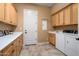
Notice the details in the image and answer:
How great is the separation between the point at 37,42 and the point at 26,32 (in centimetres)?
90

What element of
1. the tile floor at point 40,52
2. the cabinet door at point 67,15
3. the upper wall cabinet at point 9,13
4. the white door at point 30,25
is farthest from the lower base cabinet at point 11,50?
the white door at point 30,25

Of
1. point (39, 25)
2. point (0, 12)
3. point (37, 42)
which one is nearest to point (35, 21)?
point (39, 25)

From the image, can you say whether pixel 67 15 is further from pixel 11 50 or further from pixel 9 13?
pixel 11 50

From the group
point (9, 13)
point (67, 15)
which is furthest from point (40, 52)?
point (9, 13)

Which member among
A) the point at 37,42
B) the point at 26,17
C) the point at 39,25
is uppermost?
the point at 26,17

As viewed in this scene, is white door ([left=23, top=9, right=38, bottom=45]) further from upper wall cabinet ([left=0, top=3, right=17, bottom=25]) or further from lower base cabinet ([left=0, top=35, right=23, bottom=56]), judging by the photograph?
lower base cabinet ([left=0, top=35, right=23, bottom=56])

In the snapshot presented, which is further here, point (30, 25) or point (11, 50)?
point (30, 25)

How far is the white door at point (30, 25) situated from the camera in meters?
7.05

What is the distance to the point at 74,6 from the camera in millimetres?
3988

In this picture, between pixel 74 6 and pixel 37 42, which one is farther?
pixel 37 42

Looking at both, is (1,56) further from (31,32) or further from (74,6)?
(31,32)

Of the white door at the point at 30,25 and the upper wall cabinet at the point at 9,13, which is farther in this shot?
the white door at the point at 30,25

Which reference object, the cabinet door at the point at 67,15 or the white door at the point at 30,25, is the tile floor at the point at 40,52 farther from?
the white door at the point at 30,25

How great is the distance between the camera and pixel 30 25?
7242mm
